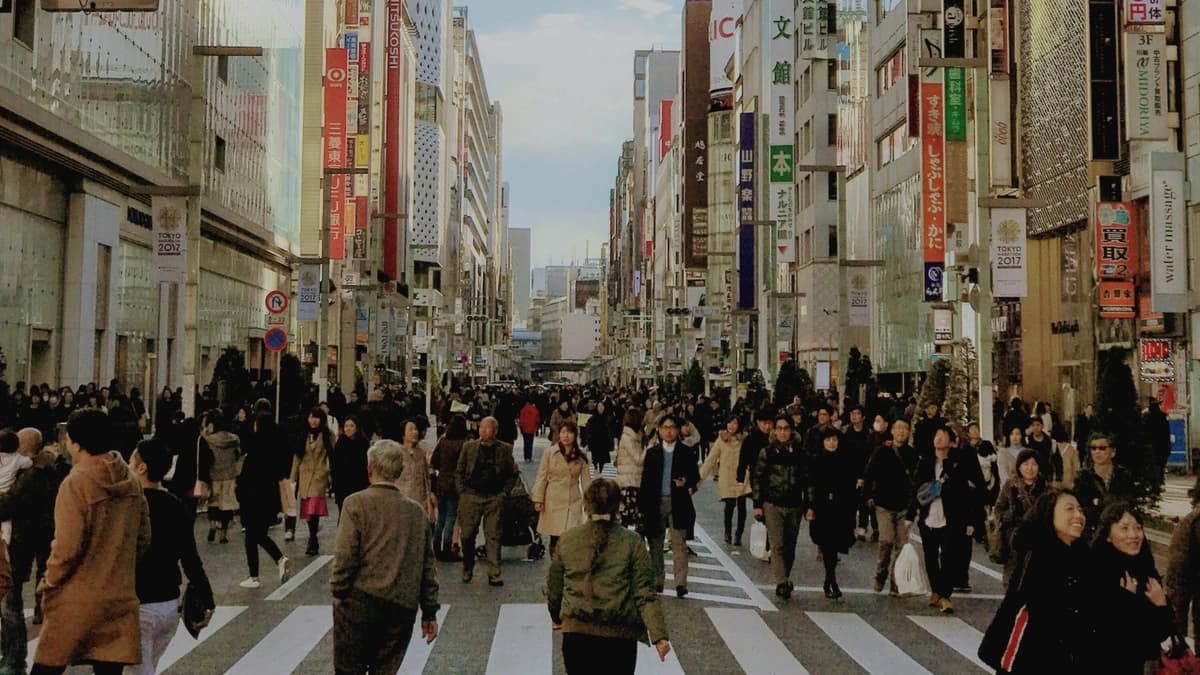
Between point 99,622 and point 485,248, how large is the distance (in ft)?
625

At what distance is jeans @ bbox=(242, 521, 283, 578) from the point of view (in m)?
11.3

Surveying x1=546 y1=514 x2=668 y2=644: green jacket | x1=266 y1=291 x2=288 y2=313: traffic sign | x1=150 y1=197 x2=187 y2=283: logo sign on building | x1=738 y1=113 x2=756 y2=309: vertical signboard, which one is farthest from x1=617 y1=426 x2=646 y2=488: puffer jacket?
x1=738 y1=113 x2=756 y2=309: vertical signboard

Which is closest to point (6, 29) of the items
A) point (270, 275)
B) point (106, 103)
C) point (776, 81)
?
point (106, 103)

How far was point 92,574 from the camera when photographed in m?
5.10

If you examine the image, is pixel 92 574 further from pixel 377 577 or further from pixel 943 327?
pixel 943 327

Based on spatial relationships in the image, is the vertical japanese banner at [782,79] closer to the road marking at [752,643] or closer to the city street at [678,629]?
the city street at [678,629]

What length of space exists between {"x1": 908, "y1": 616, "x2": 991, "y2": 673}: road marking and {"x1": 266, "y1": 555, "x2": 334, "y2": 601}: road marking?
548 centimetres

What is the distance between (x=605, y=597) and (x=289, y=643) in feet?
14.0

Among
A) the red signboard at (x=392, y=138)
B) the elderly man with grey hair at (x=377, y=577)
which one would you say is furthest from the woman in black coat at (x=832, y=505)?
the red signboard at (x=392, y=138)

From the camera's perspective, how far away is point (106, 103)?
3278cm

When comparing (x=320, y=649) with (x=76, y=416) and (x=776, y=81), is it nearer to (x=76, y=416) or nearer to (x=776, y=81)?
(x=76, y=416)

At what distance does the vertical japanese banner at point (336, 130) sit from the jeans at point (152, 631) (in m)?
50.6

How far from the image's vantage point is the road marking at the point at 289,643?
26.5ft

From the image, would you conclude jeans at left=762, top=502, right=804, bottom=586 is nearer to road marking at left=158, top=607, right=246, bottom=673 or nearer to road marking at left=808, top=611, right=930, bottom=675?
road marking at left=808, top=611, right=930, bottom=675
